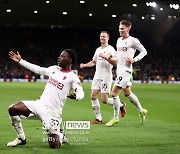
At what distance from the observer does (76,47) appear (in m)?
63.2

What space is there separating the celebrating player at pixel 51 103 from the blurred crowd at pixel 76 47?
48594 mm

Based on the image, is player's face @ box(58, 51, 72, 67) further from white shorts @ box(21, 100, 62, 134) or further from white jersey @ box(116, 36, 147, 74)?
white jersey @ box(116, 36, 147, 74)


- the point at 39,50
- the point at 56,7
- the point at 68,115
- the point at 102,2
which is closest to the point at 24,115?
the point at 68,115

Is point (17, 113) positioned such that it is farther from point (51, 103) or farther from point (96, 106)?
point (96, 106)

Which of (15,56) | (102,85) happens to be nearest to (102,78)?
(102,85)

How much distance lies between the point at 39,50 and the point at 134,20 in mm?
13729

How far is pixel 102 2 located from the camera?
44250mm

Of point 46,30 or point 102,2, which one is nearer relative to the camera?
point 102,2

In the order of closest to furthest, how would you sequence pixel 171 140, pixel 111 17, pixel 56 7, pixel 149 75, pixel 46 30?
pixel 171 140
pixel 56 7
pixel 111 17
pixel 149 75
pixel 46 30

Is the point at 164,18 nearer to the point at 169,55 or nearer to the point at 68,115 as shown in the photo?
the point at 169,55

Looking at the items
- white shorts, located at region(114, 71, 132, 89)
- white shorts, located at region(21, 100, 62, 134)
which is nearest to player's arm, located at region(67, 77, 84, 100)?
white shorts, located at region(21, 100, 62, 134)

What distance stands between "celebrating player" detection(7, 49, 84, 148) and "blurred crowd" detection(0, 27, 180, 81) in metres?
48.6
